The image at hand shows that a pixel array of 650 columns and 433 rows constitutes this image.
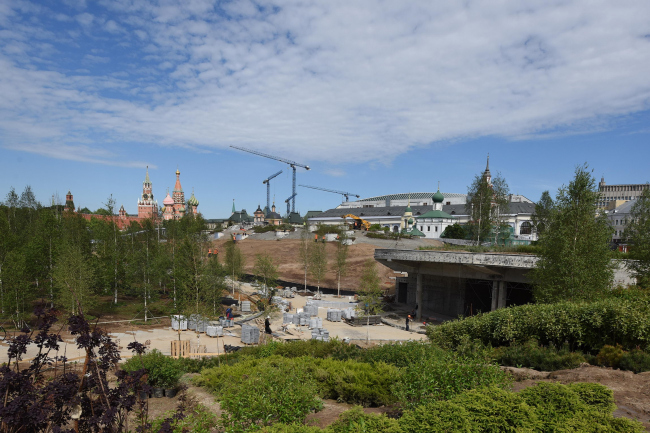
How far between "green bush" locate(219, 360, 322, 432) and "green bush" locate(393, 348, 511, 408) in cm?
175

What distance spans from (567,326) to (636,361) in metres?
2.05

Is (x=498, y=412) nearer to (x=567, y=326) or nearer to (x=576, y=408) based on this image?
(x=576, y=408)

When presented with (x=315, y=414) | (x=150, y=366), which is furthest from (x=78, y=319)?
(x=150, y=366)

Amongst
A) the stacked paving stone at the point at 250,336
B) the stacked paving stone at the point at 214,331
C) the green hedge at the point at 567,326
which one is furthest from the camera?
the stacked paving stone at the point at 214,331

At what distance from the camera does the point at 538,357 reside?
11.2 m

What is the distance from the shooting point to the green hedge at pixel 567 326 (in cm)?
1104

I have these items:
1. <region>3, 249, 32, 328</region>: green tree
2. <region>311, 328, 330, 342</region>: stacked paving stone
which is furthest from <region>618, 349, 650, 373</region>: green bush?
<region>3, 249, 32, 328</region>: green tree

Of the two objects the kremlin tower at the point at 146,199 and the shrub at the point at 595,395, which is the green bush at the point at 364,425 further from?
the kremlin tower at the point at 146,199

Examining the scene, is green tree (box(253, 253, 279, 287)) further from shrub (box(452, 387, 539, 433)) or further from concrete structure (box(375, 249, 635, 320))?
shrub (box(452, 387, 539, 433))

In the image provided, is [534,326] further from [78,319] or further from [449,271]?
[449,271]

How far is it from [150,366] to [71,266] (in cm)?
1603

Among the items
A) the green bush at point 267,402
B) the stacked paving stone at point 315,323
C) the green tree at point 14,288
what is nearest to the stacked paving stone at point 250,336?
the stacked paving stone at point 315,323

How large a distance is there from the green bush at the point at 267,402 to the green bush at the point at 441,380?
175 centimetres

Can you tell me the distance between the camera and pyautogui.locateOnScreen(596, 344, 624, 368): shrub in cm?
1048
